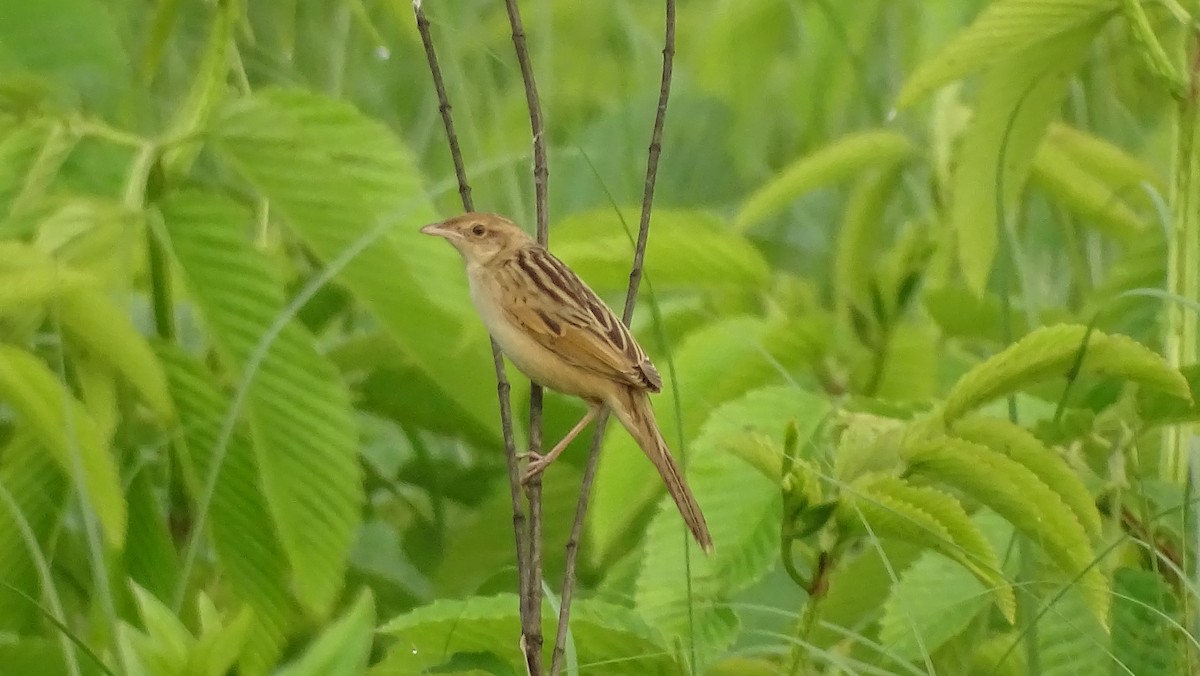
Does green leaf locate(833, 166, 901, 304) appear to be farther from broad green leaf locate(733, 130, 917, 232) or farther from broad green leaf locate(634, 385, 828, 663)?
broad green leaf locate(634, 385, 828, 663)

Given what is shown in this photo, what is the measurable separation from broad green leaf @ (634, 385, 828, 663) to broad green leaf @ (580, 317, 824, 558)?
0.10 m

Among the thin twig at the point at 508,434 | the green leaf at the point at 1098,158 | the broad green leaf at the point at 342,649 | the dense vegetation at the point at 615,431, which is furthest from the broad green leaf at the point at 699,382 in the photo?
the green leaf at the point at 1098,158

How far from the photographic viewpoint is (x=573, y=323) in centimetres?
186

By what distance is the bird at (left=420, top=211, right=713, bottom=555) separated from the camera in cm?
175

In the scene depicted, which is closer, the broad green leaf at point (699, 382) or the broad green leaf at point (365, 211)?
the broad green leaf at point (365, 211)

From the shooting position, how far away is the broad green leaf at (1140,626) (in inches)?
63.3

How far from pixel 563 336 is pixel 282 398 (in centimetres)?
34

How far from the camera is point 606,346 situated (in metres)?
1.78

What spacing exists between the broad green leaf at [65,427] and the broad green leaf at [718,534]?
0.55m

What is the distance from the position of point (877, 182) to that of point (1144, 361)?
871 millimetres

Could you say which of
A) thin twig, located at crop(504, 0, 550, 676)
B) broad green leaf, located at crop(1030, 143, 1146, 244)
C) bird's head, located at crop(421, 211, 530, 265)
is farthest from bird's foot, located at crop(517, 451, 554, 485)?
broad green leaf, located at crop(1030, 143, 1146, 244)

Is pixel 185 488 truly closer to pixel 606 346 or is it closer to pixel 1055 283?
pixel 606 346

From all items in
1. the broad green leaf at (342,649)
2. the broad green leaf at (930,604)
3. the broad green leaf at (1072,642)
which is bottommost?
the broad green leaf at (1072,642)

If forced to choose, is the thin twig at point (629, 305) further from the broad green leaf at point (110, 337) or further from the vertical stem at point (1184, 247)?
the vertical stem at point (1184, 247)
